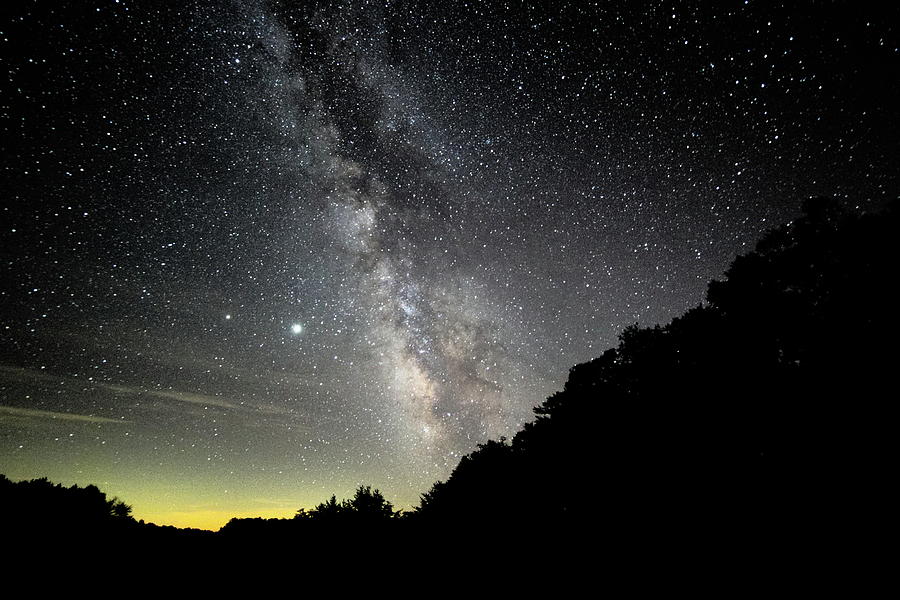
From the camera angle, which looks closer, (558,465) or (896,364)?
(896,364)

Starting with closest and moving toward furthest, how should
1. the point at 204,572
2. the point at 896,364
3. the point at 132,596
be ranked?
the point at 132,596, the point at 896,364, the point at 204,572

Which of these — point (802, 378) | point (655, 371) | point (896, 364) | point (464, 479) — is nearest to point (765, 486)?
point (802, 378)

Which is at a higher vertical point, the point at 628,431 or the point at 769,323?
the point at 769,323

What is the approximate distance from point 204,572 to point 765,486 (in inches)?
520

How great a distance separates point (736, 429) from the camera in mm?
9328

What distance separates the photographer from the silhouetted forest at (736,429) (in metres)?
7.54

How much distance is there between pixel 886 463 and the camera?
6902 mm

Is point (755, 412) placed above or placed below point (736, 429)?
above

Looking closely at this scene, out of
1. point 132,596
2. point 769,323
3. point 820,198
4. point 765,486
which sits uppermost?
point 820,198

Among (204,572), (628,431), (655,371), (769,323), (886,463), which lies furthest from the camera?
(655,371)

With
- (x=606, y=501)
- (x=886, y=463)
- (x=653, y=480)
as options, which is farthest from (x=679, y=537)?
(x=886, y=463)

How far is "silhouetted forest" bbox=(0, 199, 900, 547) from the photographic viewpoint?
7.54 metres

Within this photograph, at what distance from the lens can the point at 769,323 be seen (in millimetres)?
10781

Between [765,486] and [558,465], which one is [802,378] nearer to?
[765,486]
